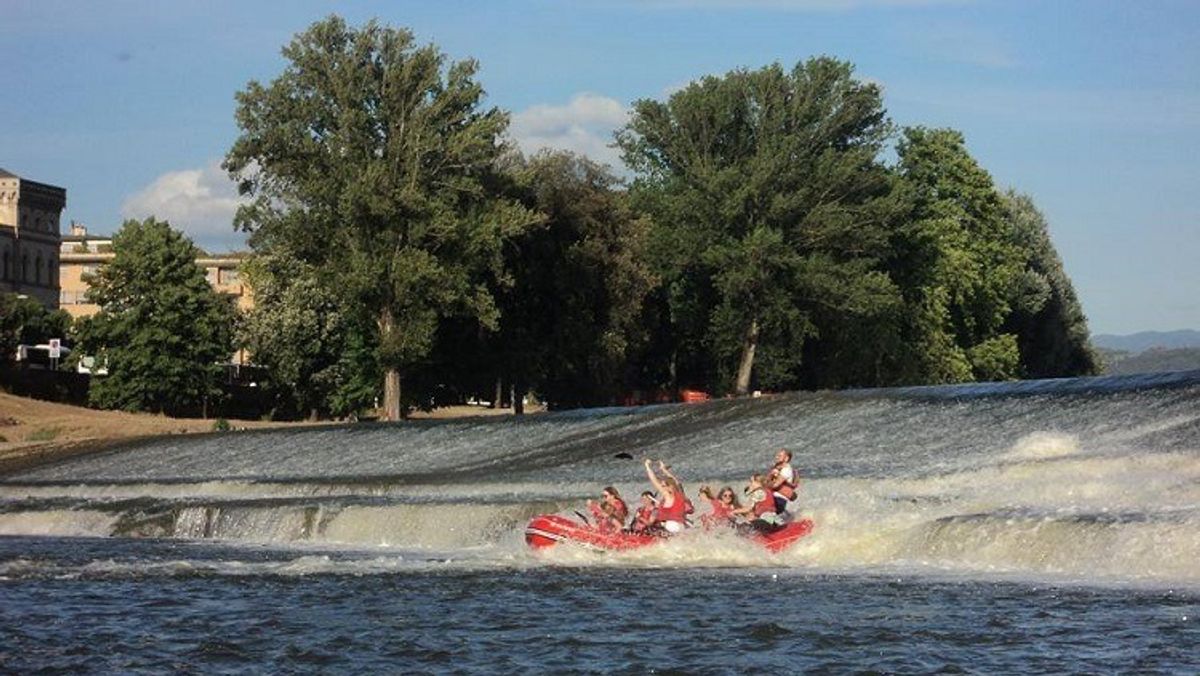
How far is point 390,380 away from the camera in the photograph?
77.8 meters

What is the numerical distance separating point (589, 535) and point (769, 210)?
177 ft

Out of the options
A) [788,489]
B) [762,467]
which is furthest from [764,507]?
[762,467]

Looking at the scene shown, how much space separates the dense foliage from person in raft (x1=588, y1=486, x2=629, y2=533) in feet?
131

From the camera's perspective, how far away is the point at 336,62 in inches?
3027

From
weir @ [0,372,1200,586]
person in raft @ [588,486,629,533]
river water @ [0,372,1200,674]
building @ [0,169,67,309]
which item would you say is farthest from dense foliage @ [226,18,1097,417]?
building @ [0,169,67,309]

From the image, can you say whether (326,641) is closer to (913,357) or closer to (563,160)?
(563,160)

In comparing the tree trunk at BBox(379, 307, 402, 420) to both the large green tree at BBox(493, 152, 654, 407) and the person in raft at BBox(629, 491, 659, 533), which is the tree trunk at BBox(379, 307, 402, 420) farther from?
the person in raft at BBox(629, 491, 659, 533)

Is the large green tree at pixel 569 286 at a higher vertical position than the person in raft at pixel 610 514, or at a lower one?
higher

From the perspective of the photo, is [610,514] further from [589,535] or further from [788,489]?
[788,489]

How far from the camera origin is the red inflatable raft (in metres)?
32.9

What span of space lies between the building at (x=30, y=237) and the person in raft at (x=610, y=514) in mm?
132496

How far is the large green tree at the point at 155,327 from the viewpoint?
3452 inches

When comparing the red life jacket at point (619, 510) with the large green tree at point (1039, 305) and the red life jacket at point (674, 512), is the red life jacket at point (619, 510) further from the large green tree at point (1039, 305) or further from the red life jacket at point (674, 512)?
the large green tree at point (1039, 305)

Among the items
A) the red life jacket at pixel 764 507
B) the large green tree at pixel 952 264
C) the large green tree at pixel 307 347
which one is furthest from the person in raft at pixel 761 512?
the large green tree at pixel 952 264
